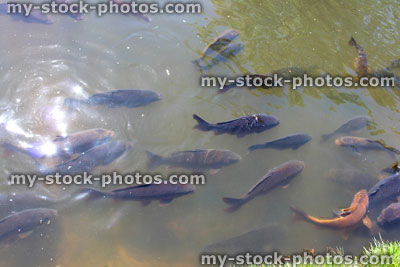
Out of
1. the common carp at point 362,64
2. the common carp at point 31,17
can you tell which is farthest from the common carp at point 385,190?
the common carp at point 31,17

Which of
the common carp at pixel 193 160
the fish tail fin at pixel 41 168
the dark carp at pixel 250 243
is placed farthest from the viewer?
the common carp at pixel 193 160

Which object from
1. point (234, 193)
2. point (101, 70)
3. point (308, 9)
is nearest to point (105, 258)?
point (234, 193)

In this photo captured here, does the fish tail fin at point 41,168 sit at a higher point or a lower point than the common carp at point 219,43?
lower

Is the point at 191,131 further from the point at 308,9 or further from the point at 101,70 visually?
the point at 308,9

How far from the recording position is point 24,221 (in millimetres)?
4625

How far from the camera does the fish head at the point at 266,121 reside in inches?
234

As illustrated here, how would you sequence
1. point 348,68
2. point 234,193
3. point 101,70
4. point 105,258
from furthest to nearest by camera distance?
point 348,68 < point 101,70 < point 234,193 < point 105,258

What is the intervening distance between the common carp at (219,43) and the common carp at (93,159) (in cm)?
284

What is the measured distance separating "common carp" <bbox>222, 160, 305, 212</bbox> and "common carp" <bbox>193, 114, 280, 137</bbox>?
2.84 ft

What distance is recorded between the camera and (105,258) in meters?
4.56

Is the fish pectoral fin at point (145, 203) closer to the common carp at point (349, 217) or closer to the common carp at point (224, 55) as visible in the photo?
the common carp at point (349, 217)

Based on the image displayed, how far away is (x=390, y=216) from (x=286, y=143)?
2017 millimetres

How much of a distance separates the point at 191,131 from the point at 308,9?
5810mm

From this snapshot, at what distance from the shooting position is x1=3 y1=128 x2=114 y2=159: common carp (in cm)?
547
